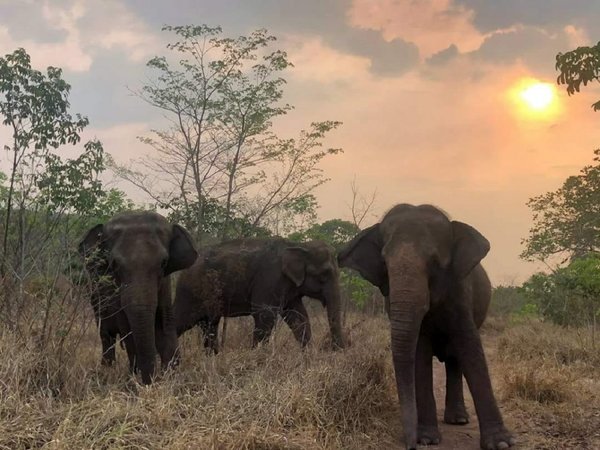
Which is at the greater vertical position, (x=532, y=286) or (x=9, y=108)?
(x=9, y=108)

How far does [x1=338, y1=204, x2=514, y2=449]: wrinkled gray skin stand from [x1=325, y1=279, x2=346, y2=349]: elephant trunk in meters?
4.03

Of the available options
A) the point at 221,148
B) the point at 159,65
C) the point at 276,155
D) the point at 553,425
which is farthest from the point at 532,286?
the point at 553,425

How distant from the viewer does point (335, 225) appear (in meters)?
31.8

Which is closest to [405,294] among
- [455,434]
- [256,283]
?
[455,434]

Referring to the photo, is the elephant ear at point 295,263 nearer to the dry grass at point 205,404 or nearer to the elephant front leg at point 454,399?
the dry grass at point 205,404

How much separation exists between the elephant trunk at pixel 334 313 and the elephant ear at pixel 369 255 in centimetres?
406

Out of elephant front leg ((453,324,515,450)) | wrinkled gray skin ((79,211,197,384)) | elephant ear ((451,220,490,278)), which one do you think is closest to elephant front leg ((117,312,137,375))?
wrinkled gray skin ((79,211,197,384))

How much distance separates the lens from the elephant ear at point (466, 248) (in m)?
6.12

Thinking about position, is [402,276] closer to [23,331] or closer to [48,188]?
[23,331]

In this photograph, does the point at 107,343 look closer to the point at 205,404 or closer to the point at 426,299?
the point at 205,404

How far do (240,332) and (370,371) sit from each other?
5.90 m

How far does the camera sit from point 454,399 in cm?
723

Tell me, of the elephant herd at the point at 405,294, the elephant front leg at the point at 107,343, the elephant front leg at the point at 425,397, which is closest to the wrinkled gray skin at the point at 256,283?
the elephant herd at the point at 405,294

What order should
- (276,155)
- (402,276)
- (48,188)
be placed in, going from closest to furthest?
(402,276) < (48,188) < (276,155)
